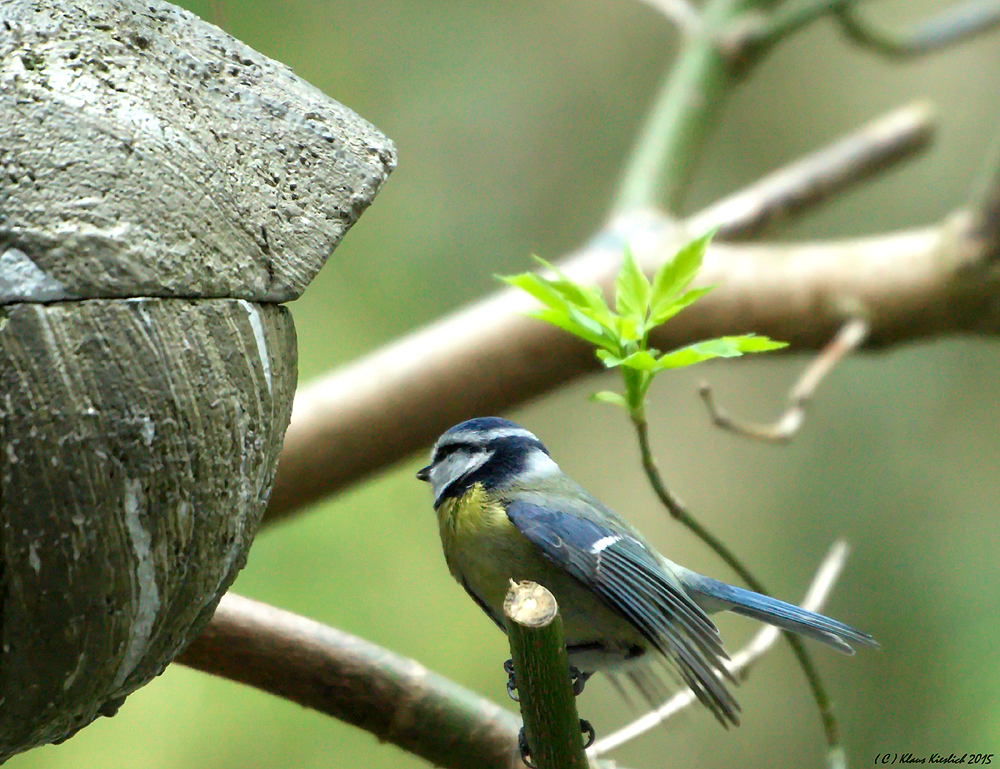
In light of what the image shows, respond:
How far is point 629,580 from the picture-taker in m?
0.79

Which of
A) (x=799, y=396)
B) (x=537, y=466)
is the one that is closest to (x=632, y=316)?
(x=537, y=466)

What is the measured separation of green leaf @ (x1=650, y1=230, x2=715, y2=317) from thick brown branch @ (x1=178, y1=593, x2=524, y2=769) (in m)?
0.43

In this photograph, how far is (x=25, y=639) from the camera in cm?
62

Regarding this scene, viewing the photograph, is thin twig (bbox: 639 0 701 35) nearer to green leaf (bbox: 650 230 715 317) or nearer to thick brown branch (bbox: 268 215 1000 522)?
thick brown branch (bbox: 268 215 1000 522)

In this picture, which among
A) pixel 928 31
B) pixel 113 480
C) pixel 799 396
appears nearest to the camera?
pixel 113 480

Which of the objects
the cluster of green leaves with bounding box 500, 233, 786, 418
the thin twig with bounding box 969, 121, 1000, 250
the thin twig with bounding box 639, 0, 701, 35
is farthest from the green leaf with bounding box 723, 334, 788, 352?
the thin twig with bounding box 639, 0, 701, 35

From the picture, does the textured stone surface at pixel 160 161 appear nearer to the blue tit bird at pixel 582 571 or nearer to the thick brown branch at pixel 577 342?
the blue tit bird at pixel 582 571

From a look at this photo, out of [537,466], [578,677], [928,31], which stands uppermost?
[928,31]

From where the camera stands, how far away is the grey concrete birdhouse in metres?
0.60

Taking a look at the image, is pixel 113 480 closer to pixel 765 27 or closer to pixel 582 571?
pixel 582 571

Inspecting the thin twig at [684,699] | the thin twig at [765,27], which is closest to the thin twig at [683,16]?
the thin twig at [765,27]

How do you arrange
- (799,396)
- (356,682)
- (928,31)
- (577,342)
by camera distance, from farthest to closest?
(928,31), (577,342), (799,396), (356,682)

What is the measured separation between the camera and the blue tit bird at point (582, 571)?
77 centimetres

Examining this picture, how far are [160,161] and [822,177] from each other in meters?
1.68
